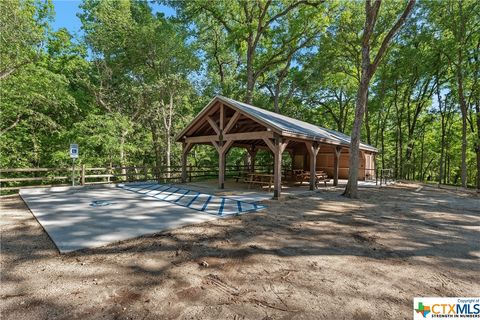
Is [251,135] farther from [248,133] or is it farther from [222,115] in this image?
[222,115]

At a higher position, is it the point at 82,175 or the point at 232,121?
the point at 232,121

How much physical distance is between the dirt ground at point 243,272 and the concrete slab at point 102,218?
32 centimetres

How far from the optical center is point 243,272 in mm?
3465

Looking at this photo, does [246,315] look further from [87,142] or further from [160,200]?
[87,142]

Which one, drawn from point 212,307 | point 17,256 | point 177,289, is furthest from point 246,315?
point 17,256

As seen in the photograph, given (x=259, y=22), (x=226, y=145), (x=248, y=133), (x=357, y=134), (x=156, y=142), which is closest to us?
(x=248, y=133)

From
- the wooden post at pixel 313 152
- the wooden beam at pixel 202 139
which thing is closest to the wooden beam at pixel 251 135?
the wooden beam at pixel 202 139

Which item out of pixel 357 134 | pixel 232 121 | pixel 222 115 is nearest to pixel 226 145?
pixel 232 121

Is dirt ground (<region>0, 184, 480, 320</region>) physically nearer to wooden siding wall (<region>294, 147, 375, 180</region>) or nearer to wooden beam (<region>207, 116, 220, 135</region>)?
wooden beam (<region>207, 116, 220, 135</region>)

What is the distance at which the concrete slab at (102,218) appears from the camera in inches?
185

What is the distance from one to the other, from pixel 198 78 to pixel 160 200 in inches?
635

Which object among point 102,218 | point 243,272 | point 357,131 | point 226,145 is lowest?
point 243,272

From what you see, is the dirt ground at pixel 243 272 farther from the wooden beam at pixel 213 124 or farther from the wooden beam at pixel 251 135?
the wooden beam at pixel 213 124

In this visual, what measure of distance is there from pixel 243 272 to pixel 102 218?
440cm
